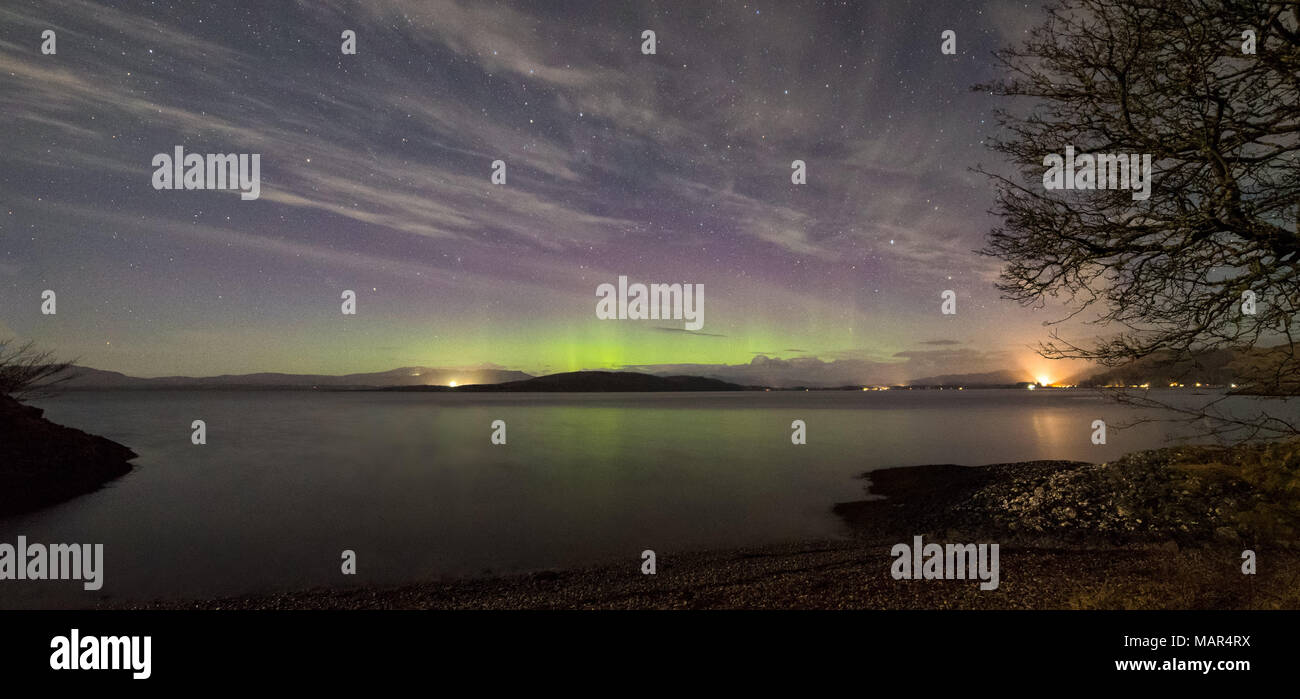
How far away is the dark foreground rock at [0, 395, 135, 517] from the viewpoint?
62.5ft

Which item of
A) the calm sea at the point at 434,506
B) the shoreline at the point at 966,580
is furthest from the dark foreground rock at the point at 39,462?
the shoreline at the point at 966,580

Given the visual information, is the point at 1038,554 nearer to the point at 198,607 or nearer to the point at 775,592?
the point at 775,592

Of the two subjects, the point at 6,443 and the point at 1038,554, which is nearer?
the point at 1038,554

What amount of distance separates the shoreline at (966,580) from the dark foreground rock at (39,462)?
1285 centimetres

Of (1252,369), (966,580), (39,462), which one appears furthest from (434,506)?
(1252,369)

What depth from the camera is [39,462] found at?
2041cm

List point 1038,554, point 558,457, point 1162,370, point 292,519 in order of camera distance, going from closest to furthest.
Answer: point 1162,370 → point 1038,554 → point 292,519 → point 558,457

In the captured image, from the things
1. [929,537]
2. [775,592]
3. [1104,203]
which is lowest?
[929,537]

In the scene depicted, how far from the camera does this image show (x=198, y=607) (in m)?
11.7

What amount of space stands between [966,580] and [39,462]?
3169 centimetres

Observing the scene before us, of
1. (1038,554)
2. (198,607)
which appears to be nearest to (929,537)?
(1038,554)

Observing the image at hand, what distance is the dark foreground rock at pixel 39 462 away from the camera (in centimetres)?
1905

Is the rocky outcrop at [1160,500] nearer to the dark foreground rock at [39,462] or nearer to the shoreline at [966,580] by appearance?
the shoreline at [966,580]
